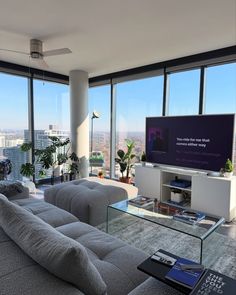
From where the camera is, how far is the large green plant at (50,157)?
4.10 meters

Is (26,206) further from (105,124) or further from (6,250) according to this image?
(105,124)

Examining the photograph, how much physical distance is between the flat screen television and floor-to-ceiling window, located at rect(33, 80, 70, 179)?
86.1 inches

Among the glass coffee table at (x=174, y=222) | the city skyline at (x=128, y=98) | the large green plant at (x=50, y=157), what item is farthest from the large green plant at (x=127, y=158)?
the glass coffee table at (x=174, y=222)

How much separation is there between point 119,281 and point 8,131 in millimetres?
3936

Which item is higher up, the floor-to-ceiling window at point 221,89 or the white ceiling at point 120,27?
the white ceiling at point 120,27

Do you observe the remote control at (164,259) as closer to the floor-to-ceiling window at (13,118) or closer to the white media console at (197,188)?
the white media console at (197,188)

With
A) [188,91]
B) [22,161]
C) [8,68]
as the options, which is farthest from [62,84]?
[188,91]

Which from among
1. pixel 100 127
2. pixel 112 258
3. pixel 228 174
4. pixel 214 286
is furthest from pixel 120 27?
pixel 100 127

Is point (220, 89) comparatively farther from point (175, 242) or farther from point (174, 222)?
point (175, 242)

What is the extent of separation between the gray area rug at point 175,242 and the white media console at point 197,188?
1.83 feet

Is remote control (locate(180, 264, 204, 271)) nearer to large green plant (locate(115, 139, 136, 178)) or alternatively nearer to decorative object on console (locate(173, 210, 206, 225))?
decorative object on console (locate(173, 210, 206, 225))

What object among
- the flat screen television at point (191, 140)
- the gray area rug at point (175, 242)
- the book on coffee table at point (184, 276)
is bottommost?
the gray area rug at point (175, 242)

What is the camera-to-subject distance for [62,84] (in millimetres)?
5176

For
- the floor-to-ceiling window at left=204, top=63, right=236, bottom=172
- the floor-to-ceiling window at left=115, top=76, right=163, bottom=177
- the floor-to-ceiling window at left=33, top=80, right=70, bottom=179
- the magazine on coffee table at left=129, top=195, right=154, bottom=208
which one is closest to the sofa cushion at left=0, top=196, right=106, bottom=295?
the magazine on coffee table at left=129, top=195, right=154, bottom=208
